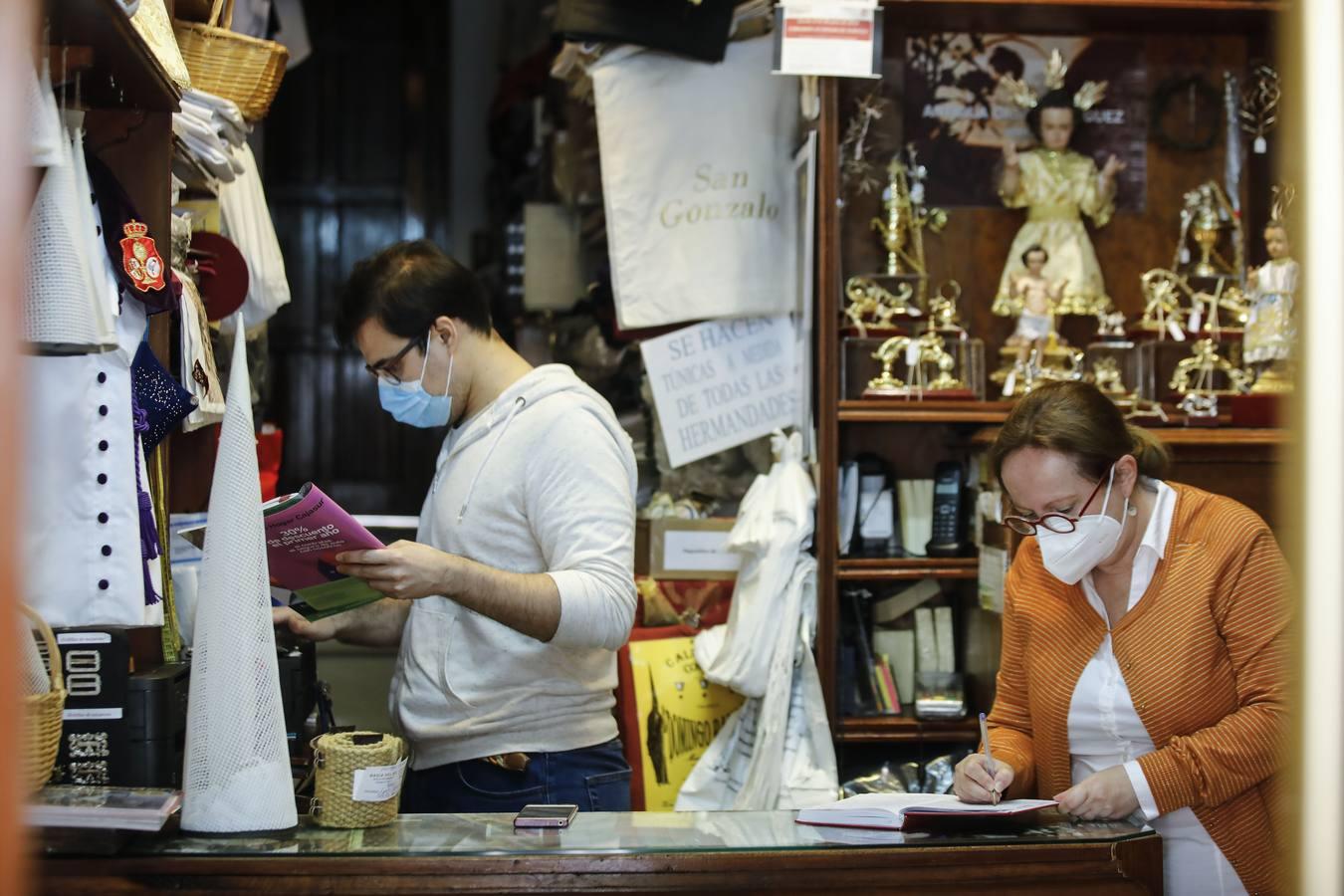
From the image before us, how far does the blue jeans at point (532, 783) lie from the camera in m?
2.45

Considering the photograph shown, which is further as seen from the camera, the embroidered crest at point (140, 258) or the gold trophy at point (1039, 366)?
the gold trophy at point (1039, 366)

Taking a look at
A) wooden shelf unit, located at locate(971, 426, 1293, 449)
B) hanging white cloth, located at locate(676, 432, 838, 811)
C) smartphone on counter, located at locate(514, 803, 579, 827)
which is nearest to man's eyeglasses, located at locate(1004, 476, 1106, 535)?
smartphone on counter, located at locate(514, 803, 579, 827)

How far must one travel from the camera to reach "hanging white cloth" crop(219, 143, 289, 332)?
3303 millimetres

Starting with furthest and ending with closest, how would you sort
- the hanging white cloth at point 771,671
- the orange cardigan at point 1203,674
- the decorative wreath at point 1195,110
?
the decorative wreath at point 1195,110
the hanging white cloth at point 771,671
the orange cardigan at point 1203,674

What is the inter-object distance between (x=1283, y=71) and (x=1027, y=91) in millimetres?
3868

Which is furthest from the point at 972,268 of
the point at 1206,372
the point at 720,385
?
the point at 720,385

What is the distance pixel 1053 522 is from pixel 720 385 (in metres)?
2.00

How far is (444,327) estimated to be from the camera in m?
2.66

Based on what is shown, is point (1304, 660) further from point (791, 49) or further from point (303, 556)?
point (791, 49)

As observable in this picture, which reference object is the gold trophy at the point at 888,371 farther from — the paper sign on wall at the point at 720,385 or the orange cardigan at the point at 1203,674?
the orange cardigan at the point at 1203,674

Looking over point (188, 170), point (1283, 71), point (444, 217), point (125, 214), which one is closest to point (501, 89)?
point (444, 217)

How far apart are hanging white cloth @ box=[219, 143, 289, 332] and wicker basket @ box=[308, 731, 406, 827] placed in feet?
5.56

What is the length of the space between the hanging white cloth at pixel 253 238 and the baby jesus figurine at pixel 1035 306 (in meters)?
2.25

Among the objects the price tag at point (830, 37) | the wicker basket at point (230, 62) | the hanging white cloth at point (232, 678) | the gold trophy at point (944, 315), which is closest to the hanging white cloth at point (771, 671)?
the gold trophy at point (944, 315)
